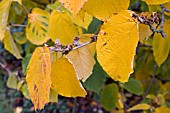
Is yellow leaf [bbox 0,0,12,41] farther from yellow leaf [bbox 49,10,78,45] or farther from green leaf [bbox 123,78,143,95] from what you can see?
green leaf [bbox 123,78,143,95]

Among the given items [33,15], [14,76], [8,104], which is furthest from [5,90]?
[33,15]

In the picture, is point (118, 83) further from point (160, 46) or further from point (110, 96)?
point (160, 46)

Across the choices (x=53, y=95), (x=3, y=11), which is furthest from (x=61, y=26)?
(x=53, y=95)

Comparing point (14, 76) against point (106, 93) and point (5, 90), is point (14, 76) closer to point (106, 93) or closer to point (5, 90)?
point (106, 93)

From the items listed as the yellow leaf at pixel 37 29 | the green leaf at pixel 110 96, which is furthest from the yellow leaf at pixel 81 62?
the green leaf at pixel 110 96

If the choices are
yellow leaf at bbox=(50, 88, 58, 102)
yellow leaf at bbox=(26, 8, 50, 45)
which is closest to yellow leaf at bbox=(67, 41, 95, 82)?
yellow leaf at bbox=(50, 88, 58, 102)

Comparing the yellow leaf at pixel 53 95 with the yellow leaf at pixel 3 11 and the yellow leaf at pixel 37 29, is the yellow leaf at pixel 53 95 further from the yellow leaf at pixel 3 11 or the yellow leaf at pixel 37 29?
the yellow leaf at pixel 37 29
